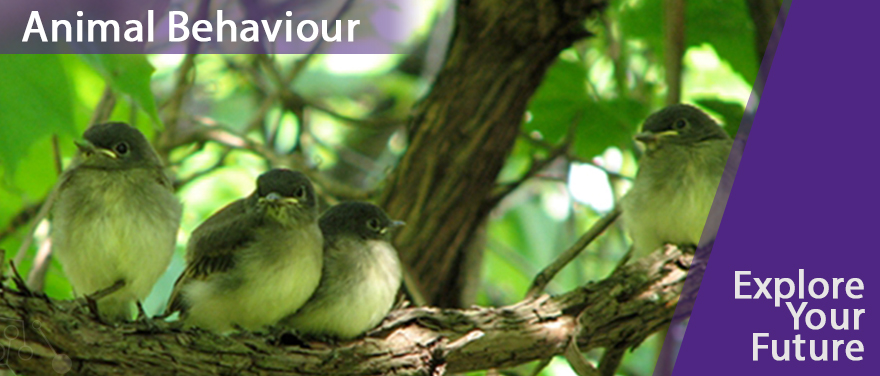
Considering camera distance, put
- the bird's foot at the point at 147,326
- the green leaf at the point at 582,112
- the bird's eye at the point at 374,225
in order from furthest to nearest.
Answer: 1. the green leaf at the point at 582,112
2. the bird's eye at the point at 374,225
3. the bird's foot at the point at 147,326

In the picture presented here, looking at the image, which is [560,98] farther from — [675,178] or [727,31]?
[675,178]

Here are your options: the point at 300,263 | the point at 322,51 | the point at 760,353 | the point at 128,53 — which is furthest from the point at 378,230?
the point at 322,51

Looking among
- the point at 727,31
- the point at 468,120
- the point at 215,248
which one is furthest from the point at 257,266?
the point at 727,31

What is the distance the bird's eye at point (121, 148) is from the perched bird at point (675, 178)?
2.30 meters

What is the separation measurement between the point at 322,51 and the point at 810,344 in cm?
383

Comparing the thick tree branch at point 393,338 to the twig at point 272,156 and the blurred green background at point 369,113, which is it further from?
the twig at point 272,156

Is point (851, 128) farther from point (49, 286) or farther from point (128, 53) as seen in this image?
point (49, 286)

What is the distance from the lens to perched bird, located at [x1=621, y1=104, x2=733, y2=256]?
4.70 metres

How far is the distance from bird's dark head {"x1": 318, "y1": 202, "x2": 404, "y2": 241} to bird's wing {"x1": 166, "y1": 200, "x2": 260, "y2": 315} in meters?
0.39

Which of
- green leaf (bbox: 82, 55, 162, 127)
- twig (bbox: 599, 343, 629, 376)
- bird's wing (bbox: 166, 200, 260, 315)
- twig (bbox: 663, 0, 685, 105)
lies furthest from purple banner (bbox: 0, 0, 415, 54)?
twig (bbox: 599, 343, 629, 376)

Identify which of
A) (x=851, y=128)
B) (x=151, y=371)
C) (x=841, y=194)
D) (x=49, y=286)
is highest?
(x=851, y=128)

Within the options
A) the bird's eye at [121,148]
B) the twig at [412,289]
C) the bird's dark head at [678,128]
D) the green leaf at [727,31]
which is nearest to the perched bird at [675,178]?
the bird's dark head at [678,128]

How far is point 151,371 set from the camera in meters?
3.21

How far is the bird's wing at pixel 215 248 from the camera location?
378 cm
